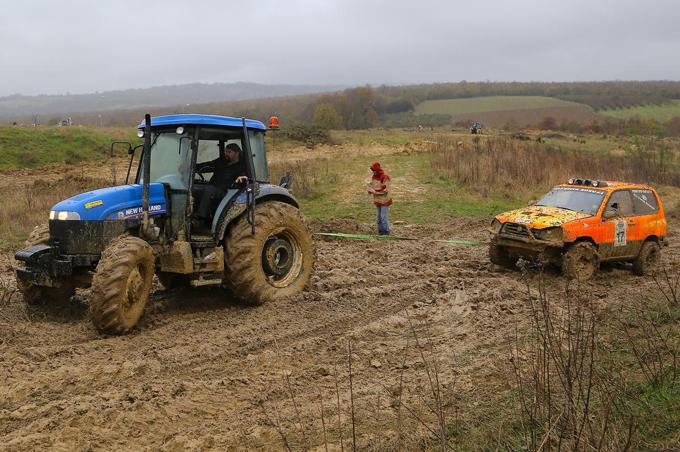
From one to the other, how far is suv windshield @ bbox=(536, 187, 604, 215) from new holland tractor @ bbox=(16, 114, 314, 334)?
445 cm

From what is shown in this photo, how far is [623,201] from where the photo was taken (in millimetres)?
10266

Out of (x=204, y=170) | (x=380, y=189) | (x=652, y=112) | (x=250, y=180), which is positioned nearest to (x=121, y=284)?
(x=204, y=170)

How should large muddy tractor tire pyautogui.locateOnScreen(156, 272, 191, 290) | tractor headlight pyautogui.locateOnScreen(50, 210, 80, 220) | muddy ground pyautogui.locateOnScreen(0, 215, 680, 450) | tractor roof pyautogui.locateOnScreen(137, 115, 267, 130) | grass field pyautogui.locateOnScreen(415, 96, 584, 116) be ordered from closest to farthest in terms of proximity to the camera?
1. muddy ground pyautogui.locateOnScreen(0, 215, 680, 450)
2. tractor headlight pyautogui.locateOnScreen(50, 210, 80, 220)
3. tractor roof pyautogui.locateOnScreen(137, 115, 267, 130)
4. large muddy tractor tire pyautogui.locateOnScreen(156, 272, 191, 290)
5. grass field pyautogui.locateOnScreen(415, 96, 584, 116)

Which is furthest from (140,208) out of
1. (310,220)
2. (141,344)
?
(310,220)

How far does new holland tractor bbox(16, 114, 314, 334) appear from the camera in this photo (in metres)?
6.39

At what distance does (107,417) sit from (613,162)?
24.1 m

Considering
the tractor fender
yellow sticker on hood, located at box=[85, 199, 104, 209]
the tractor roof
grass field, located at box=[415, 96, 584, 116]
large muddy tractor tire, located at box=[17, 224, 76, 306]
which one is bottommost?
large muddy tractor tire, located at box=[17, 224, 76, 306]

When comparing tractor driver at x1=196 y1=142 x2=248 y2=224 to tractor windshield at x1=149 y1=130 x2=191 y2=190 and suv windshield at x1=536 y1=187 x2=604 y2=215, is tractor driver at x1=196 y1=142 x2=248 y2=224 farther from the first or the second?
suv windshield at x1=536 y1=187 x2=604 y2=215

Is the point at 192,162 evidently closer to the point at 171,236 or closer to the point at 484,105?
the point at 171,236

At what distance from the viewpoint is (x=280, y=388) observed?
17.8 ft

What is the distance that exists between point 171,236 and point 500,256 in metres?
5.41

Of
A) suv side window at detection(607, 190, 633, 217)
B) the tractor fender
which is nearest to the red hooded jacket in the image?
suv side window at detection(607, 190, 633, 217)

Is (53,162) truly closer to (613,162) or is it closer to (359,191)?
(359,191)

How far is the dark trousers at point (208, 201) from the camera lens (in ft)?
24.6
